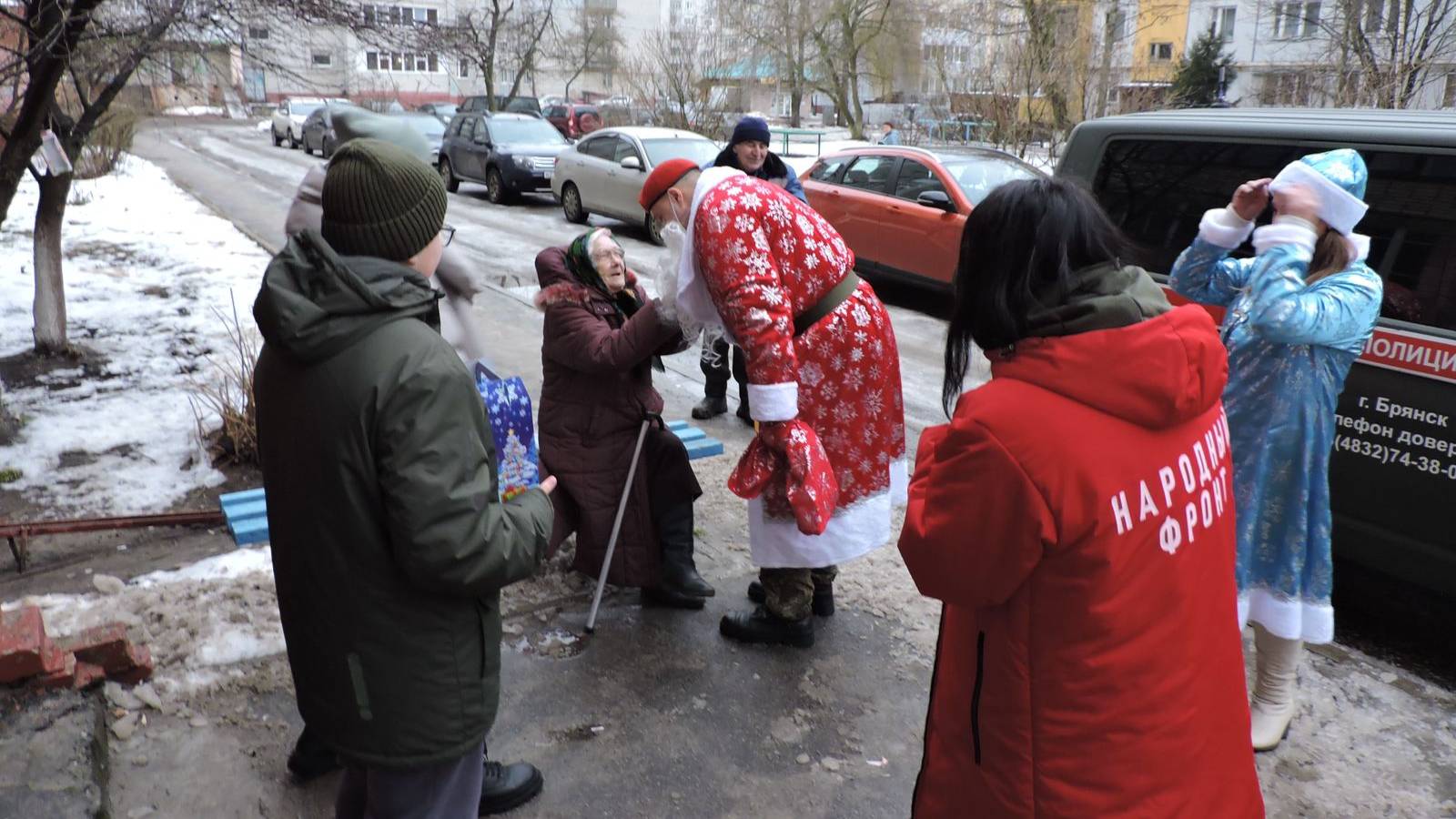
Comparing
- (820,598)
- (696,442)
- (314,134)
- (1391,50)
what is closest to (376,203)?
(820,598)

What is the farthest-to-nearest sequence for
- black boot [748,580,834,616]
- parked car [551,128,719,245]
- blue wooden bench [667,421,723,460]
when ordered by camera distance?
parked car [551,128,719,245] → blue wooden bench [667,421,723,460] → black boot [748,580,834,616]

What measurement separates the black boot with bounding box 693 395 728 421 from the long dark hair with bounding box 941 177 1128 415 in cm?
493

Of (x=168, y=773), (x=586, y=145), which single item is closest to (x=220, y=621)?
(x=168, y=773)

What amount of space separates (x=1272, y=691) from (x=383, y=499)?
2.80 m

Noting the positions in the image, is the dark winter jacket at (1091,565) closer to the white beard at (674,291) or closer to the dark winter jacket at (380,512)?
the dark winter jacket at (380,512)

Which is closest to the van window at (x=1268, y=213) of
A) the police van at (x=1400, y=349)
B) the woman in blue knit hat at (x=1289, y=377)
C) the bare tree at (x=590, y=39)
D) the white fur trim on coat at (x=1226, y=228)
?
the police van at (x=1400, y=349)

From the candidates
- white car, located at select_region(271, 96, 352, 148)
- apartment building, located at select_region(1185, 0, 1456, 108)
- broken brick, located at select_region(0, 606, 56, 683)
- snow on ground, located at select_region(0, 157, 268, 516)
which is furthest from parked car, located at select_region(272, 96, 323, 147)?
broken brick, located at select_region(0, 606, 56, 683)

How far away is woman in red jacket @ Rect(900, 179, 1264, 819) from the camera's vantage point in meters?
1.69

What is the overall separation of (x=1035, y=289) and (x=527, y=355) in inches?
263

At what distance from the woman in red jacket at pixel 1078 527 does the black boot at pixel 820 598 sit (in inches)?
85.2

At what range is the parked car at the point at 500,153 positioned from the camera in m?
18.8

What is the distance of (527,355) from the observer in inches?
320

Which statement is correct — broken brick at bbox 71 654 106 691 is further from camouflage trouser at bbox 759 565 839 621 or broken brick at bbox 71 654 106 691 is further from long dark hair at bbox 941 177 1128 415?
long dark hair at bbox 941 177 1128 415

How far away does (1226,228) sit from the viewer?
130 inches
